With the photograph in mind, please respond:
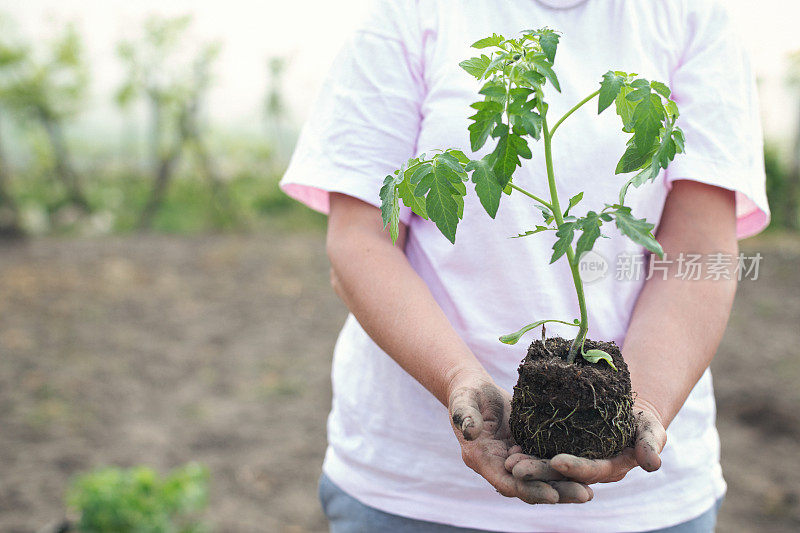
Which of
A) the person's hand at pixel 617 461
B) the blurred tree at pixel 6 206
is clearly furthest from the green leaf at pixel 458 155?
the blurred tree at pixel 6 206

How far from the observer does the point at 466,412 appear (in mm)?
1217

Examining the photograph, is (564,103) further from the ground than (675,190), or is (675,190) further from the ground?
(564,103)

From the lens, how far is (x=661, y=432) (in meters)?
1.32

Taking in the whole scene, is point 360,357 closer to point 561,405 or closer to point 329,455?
point 329,455

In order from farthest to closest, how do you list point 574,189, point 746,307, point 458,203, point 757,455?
point 746,307 < point 757,455 < point 574,189 < point 458,203

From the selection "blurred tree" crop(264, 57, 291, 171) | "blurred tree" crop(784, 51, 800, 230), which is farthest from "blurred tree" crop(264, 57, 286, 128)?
"blurred tree" crop(784, 51, 800, 230)

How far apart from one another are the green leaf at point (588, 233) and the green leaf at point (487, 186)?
5.7 inches

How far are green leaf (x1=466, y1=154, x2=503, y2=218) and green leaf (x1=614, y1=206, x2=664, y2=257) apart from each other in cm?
20

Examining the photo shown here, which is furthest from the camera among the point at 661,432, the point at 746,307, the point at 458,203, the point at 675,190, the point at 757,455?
the point at 746,307

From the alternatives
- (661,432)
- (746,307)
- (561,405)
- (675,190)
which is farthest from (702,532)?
(746,307)

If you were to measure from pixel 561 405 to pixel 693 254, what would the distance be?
1.67ft

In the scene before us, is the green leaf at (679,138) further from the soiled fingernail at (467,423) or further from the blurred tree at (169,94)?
the blurred tree at (169,94)

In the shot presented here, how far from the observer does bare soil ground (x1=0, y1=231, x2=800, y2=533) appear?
4008 millimetres

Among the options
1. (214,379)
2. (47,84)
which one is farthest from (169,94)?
(214,379)
